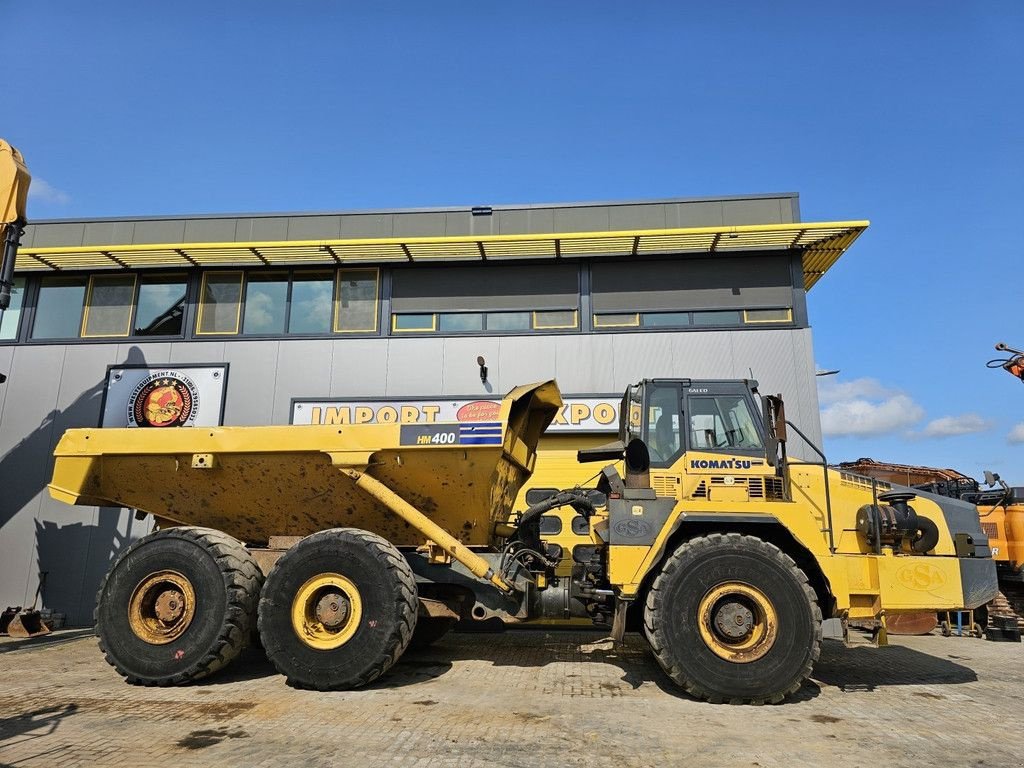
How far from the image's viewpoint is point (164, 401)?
495 inches

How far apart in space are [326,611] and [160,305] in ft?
31.5

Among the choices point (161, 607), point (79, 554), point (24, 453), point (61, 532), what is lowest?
point (161, 607)

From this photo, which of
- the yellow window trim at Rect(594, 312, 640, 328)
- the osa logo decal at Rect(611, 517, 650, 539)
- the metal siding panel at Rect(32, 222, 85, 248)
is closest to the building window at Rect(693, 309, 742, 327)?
the yellow window trim at Rect(594, 312, 640, 328)

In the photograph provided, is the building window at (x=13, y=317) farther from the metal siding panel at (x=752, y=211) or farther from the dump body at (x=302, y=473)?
A: the metal siding panel at (x=752, y=211)

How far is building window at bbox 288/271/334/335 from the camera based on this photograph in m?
12.8

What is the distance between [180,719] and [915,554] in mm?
7071

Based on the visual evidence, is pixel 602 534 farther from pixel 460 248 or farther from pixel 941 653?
pixel 460 248

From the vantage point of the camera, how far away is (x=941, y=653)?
8.97 m

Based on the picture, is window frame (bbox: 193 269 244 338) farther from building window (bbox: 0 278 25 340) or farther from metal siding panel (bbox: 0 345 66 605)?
building window (bbox: 0 278 25 340)

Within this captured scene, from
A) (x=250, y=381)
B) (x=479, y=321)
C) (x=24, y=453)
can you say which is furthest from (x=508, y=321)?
(x=24, y=453)

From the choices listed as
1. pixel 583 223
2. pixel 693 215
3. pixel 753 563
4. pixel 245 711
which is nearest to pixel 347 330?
pixel 583 223

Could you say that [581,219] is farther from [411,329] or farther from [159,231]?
[159,231]

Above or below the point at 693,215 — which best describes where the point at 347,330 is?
below

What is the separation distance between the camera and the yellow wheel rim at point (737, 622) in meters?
5.85
